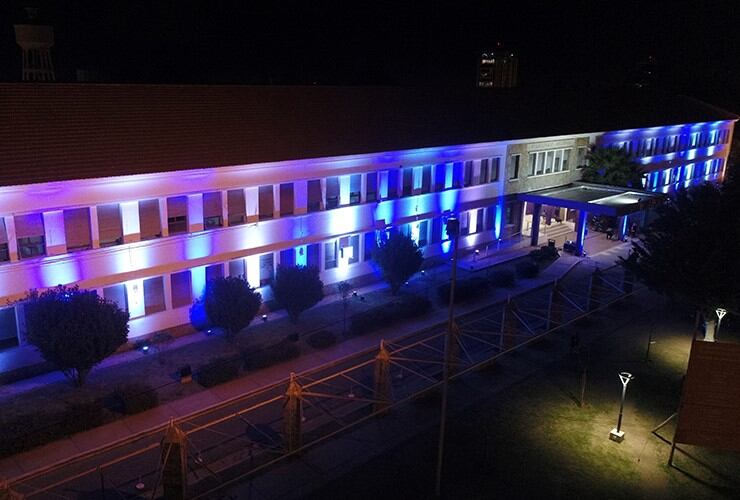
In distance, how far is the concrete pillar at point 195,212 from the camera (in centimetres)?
2509

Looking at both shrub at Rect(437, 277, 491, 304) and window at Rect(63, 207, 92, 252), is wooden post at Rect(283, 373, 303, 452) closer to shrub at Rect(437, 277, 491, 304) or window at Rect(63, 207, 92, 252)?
window at Rect(63, 207, 92, 252)

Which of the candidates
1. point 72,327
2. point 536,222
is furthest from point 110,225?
point 536,222

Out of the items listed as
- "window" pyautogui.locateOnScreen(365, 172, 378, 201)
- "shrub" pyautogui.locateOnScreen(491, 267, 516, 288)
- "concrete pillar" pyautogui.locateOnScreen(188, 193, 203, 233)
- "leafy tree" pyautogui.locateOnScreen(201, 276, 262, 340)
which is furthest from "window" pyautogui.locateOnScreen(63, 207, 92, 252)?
"shrub" pyautogui.locateOnScreen(491, 267, 516, 288)

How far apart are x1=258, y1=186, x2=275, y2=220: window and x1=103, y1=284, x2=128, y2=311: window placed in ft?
21.5

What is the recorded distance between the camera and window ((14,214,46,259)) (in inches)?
829

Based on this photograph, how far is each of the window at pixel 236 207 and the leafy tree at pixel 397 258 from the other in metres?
7.08

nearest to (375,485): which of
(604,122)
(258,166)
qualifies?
(258,166)

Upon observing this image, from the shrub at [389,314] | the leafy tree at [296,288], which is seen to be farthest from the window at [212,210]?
the shrub at [389,314]

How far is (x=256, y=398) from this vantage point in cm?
2119

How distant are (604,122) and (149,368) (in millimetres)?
37769

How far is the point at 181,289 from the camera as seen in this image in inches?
1009

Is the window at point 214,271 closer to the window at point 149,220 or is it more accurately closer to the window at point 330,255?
the window at point 149,220

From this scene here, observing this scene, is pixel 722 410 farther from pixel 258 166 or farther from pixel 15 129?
pixel 15 129

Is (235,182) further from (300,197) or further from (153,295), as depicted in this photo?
(153,295)
